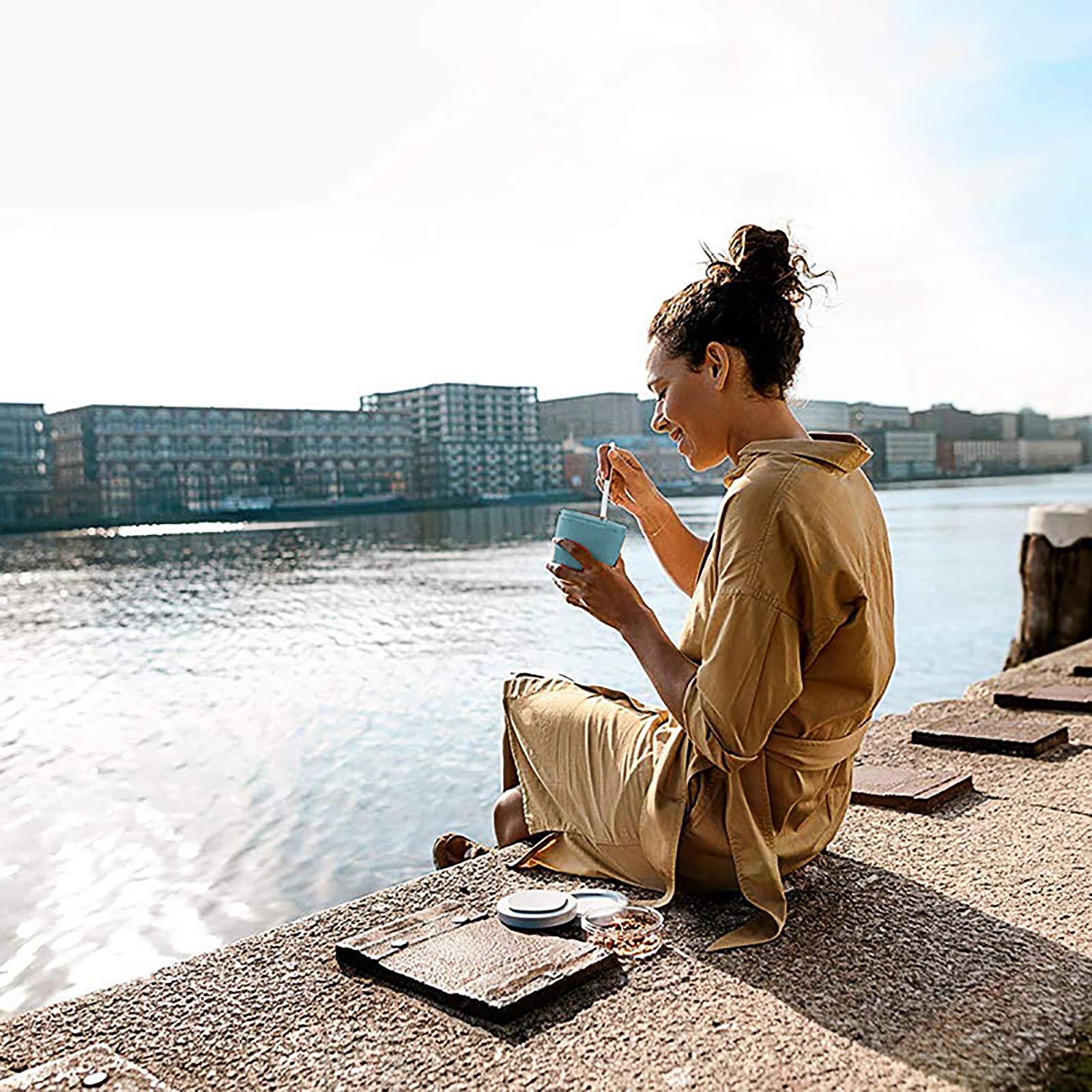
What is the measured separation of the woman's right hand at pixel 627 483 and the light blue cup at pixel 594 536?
622 mm

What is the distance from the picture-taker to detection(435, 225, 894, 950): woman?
265 cm

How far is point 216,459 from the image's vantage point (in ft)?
245

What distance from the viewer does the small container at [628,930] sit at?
109 inches

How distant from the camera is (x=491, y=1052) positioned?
7.56 ft

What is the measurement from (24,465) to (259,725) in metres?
64.7

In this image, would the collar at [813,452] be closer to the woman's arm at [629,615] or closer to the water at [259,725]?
the woman's arm at [629,615]

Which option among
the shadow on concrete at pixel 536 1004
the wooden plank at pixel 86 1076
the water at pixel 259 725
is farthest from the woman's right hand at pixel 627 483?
the water at pixel 259 725

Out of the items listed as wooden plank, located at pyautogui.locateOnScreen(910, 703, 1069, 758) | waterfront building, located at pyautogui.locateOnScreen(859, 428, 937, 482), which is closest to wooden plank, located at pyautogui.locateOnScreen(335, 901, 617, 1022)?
wooden plank, located at pyautogui.locateOnScreen(910, 703, 1069, 758)

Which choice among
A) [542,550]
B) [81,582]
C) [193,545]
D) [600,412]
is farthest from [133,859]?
[193,545]

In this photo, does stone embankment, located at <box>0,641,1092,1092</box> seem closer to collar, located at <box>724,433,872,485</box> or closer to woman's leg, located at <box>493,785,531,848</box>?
woman's leg, located at <box>493,785,531,848</box>

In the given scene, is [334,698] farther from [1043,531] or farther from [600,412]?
[600,412]

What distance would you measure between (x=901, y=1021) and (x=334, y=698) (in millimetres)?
10555

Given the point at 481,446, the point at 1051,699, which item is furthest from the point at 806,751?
the point at 481,446

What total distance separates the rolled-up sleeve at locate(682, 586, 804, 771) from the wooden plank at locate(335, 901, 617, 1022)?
54 centimetres
